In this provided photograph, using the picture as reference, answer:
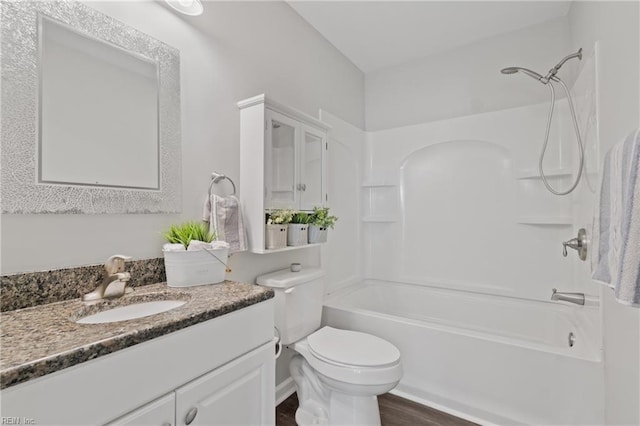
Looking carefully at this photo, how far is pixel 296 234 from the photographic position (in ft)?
5.66

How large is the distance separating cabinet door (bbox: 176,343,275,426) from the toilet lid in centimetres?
42

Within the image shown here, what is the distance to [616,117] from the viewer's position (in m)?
1.23

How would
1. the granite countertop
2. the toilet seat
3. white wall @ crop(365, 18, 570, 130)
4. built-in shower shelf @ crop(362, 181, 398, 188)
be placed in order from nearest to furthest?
the granite countertop < the toilet seat < white wall @ crop(365, 18, 570, 130) < built-in shower shelf @ crop(362, 181, 398, 188)

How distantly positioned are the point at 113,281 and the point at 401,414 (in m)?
1.72

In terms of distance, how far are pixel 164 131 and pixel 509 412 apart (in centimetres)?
228

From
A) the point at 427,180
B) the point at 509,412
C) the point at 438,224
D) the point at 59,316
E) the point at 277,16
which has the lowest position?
the point at 509,412

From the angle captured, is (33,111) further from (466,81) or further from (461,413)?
(466,81)

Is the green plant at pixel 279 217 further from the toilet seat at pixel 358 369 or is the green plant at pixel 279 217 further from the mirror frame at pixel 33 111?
the toilet seat at pixel 358 369

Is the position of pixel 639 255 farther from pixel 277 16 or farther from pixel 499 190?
pixel 277 16

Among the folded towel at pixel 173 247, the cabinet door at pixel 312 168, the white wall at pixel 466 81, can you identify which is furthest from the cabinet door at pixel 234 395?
the white wall at pixel 466 81

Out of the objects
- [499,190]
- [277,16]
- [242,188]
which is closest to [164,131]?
[242,188]

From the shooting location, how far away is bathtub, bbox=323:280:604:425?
147 centimetres

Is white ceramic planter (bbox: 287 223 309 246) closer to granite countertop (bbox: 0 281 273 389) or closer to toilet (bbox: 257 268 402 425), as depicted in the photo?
toilet (bbox: 257 268 402 425)

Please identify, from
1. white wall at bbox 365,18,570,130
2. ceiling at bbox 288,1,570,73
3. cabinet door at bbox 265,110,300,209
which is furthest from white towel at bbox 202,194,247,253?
white wall at bbox 365,18,570,130
